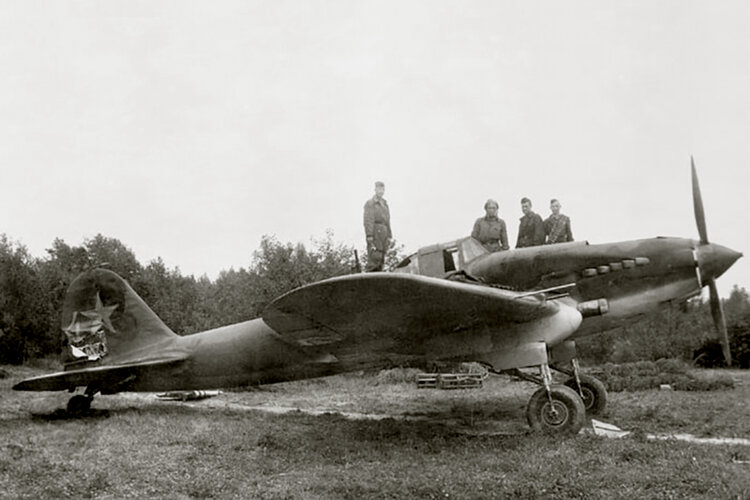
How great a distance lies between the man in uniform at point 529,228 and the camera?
10688 mm

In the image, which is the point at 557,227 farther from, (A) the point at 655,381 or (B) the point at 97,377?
(B) the point at 97,377

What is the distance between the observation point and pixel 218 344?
9.41 m

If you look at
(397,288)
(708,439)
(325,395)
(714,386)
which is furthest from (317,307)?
(714,386)

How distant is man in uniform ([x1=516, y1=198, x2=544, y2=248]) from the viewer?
10688 millimetres

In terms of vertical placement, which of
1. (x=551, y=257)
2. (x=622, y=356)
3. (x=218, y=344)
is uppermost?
(x=551, y=257)

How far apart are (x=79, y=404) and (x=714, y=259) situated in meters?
9.05

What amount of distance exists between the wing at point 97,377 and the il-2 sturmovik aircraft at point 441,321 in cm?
2

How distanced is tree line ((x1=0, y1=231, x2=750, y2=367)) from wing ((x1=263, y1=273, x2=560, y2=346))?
413 inches

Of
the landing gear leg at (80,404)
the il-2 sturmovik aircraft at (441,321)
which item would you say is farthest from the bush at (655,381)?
the landing gear leg at (80,404)

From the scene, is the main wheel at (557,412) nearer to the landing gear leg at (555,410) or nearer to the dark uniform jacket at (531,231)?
the landing gear leg at (555,410)

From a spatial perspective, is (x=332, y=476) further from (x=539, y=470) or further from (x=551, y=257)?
(x=551, y=257)

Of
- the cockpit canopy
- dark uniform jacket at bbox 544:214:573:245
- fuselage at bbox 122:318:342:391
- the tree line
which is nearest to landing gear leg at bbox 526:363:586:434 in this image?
the cockpit canopy

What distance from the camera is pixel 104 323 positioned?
32.5ft

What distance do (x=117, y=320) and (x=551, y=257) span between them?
6.91 metres
